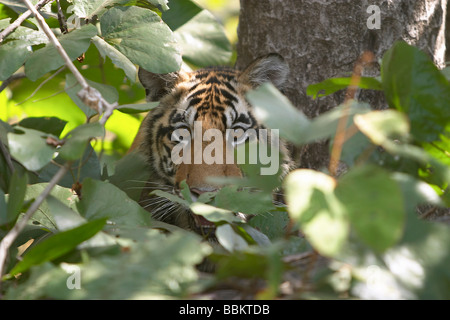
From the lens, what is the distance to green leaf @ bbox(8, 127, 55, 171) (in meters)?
1.12

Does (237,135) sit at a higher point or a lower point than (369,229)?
lower

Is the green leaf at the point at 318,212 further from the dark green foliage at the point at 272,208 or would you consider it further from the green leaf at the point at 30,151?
the green leaf at the point at 30,151

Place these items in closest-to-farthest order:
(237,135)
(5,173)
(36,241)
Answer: (36,241) < (5,173) < (237,135)

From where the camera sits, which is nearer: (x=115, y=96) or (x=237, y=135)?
(x=115, y=96)

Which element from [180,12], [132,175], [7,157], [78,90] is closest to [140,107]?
[78,90]

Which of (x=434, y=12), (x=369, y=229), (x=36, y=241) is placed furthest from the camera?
(x=434, y=12)

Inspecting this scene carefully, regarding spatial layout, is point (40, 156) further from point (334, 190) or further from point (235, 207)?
point (334, 190)

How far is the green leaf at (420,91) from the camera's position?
46.7 inches

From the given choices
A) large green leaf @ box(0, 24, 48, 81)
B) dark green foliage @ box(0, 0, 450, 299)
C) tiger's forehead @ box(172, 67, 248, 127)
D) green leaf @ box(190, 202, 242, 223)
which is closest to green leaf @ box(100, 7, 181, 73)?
dark green foliage @ box(0, 0, 450, 299)

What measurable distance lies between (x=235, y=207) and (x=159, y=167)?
1681 mm

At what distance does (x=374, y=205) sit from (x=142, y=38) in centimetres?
116

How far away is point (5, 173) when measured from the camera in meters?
1.93
